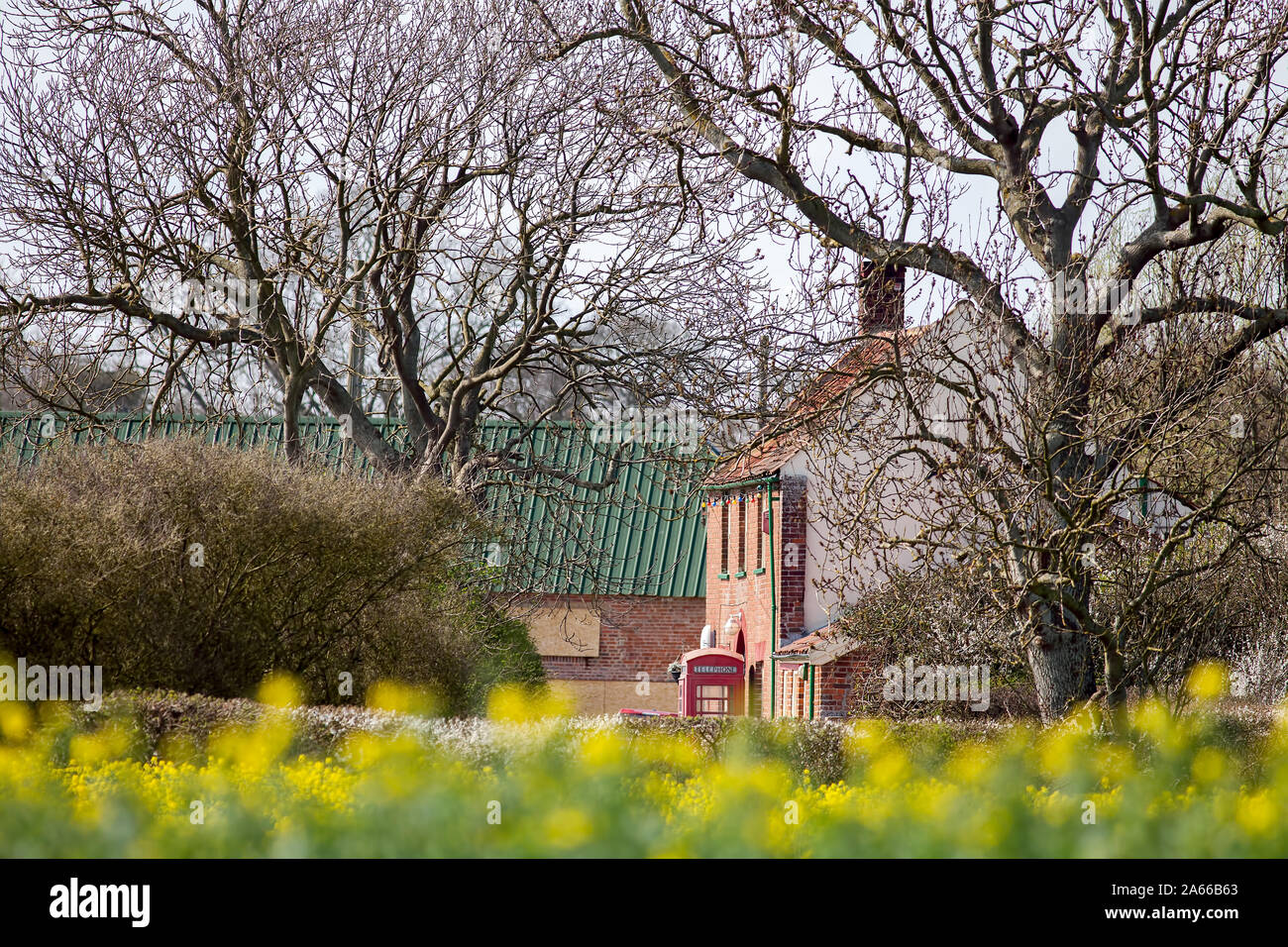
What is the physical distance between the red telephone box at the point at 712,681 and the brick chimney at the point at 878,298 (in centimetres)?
1262

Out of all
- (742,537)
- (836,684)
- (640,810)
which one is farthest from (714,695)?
(640,810)

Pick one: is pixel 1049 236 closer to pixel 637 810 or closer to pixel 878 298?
pixel 878 298

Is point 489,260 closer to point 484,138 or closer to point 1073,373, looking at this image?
point 484,138

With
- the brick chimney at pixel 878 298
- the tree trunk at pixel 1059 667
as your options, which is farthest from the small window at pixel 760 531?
the tree trunk at pixel 1059 667

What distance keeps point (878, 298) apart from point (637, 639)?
54.8 ft

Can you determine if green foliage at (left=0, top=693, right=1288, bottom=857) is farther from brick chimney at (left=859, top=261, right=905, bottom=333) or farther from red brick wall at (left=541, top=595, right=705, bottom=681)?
red brick wall at (left=541, top=595, right=705, bottom=681)

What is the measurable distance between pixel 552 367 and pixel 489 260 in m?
1.96

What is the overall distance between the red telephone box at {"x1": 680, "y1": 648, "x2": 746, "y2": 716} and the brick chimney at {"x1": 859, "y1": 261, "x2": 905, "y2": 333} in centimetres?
1262

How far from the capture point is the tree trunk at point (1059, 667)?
33.0 ft

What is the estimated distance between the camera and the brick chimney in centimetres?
1003

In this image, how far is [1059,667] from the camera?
33.0 feet

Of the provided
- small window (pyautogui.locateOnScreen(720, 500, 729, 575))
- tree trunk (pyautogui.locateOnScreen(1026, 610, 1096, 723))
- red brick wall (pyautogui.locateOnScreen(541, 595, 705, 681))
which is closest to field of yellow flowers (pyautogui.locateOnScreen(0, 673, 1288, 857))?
tree trunk (pyautogui.locateOnScreen(1026, 610, 1096, 723))

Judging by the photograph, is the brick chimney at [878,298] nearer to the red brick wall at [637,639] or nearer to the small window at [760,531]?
the small window at [760,531]
